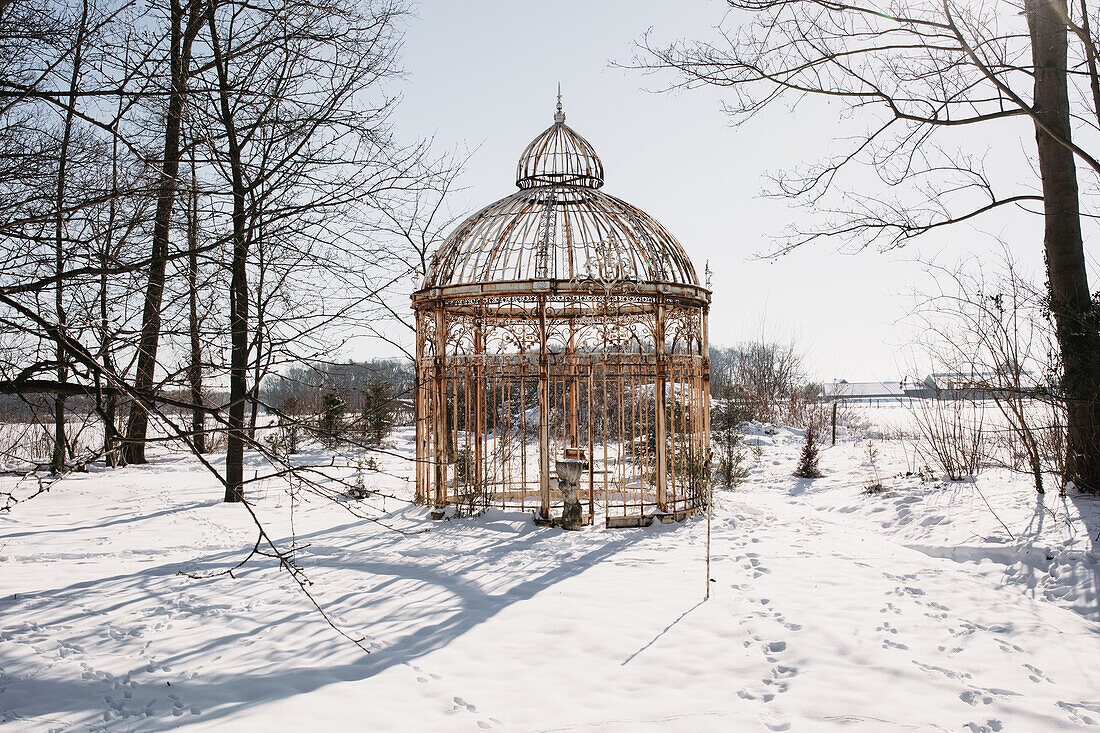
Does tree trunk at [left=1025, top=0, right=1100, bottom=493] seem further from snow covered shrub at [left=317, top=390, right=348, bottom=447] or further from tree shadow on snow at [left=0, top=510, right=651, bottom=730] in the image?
snow covered shrub at [left=317, top=390, right=348, bottom=447]

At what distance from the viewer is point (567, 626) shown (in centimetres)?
526

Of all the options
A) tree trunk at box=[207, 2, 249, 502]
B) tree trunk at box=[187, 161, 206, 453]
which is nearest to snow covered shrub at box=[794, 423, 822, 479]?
tree trunk at box=[207, 2, 249, 502]

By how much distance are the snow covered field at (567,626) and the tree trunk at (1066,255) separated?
2.52 ft

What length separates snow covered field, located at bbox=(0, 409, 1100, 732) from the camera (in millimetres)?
3980

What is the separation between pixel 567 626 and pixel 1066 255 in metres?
7.86

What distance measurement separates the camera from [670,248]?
9.20m

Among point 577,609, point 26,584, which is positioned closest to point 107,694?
point 26,584

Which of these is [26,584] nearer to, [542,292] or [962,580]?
[542,292]

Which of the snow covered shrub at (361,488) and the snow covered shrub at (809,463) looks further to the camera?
the snow covered shrub at (809,463)

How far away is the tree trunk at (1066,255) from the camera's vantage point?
8.10 meters

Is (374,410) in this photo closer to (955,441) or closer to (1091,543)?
(1091,543)

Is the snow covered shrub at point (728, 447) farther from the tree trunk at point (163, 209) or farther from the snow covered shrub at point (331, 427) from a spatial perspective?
the tree trunk at point (163, 209)

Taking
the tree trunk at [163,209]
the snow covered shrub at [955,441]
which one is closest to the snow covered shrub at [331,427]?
the tree trunk at [163,209]

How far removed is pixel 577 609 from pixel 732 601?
4.27 feet
